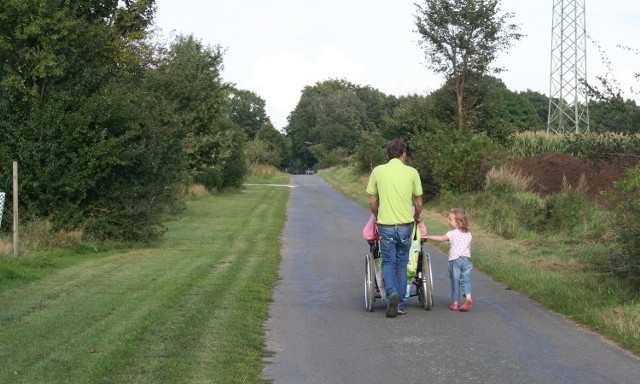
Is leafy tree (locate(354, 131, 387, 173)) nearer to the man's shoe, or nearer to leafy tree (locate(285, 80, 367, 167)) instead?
the man's shoe

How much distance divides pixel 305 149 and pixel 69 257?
13462 centimetres

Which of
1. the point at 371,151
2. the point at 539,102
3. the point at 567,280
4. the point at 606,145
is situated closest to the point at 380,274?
the point at 567,280

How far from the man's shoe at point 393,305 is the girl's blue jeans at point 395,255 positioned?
9 cm

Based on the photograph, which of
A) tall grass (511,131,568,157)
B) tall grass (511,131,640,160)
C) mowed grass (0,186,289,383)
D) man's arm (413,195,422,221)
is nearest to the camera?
mowed grass (0,186,289,383)

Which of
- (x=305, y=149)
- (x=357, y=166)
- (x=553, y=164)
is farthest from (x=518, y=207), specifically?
(x=305, y=149)

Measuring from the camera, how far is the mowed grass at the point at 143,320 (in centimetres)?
715

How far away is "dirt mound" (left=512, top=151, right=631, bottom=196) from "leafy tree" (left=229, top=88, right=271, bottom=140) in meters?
126

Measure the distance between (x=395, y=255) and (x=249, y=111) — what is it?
501 feet

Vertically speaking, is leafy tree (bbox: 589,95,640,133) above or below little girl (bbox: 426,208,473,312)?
above

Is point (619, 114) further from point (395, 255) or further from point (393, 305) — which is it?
point (393, 305)

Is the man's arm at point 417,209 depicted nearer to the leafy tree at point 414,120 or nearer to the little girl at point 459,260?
the little girl at point 459,260

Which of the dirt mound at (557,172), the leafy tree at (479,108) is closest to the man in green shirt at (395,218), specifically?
the dirt mound at (557,172)

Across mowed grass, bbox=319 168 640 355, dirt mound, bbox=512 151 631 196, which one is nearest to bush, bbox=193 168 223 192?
dirt mound, bbox=512 151 631 196

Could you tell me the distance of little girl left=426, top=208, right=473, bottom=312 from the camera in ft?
35.2
